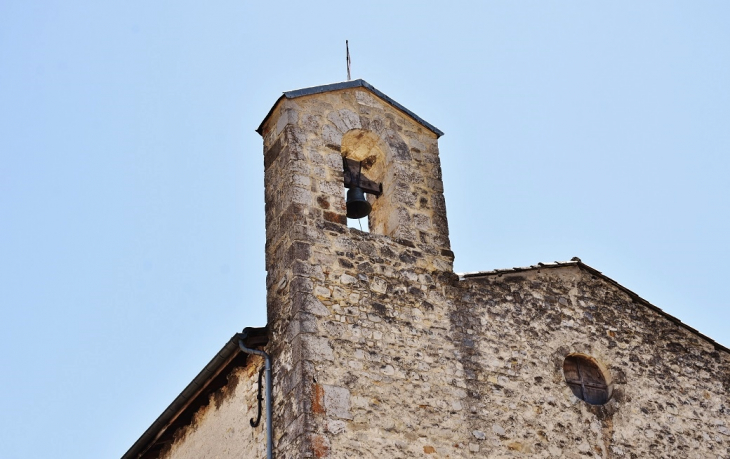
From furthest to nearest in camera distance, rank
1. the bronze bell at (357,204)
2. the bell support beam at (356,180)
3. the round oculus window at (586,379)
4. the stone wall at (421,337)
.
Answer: the bell support beam at (356,180) < the bronze bell at (357,204) < the round oculus window at (586,379) < the stone wall at (421,337)

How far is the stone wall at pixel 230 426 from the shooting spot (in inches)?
326

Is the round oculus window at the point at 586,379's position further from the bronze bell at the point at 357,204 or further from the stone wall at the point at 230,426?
the stone wall at the point at 230,426

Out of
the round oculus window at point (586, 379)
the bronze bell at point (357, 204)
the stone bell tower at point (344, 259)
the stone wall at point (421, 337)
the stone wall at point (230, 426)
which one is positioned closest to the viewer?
the stone bell tower at point (344, 259)

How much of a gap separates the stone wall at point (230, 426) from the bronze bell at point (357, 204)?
1734 millimetres

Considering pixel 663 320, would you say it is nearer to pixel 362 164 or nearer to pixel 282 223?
pixel 362 164

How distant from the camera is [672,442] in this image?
902 centimetres

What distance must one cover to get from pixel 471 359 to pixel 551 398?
82cm

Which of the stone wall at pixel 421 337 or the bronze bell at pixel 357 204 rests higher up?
the bronze bell at pixel 357 204

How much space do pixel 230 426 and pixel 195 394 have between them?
0.65 m

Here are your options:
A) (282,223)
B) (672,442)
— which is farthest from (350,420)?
(672,442)

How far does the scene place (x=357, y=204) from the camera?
9312 millimetres

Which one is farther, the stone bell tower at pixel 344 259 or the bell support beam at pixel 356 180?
the bell support beam at pixel 356 180

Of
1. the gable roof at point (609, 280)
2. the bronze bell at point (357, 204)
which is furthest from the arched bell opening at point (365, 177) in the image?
the gable roof at point (609, 280)

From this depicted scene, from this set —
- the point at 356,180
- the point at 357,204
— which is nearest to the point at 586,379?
the point at 357,204
